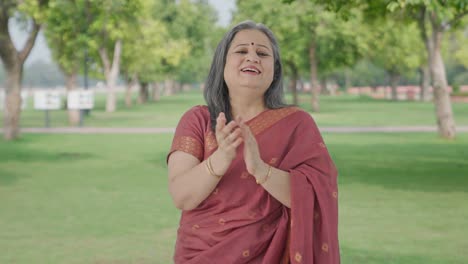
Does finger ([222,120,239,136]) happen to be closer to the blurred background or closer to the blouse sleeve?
the blouse sleeve

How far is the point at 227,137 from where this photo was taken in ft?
9.17

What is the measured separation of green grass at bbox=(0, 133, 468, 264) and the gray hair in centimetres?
419

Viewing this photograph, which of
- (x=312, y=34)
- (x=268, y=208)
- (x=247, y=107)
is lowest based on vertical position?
(x=268, y=208)

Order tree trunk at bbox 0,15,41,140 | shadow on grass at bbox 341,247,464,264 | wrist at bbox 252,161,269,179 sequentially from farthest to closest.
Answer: tree trunk at bbox 0,15,41,140 → shadow on grass at bbox 341,247,464,264 → wrist at bbox 252,161,269,179

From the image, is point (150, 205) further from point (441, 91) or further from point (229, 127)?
point (441, 91)

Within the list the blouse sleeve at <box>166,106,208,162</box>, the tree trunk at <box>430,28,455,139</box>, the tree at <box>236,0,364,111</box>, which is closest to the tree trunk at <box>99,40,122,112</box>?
the tree at <box>236,0,364,111</box>

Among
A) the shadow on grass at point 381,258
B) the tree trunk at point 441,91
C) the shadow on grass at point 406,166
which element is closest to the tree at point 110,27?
the shadow on grass at point 406,166

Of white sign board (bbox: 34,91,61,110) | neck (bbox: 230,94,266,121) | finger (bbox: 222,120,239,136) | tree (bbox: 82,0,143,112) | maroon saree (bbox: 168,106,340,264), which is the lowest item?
white sign board (bbox: 34,91,61,110)

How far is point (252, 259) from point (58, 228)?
6.10 metres

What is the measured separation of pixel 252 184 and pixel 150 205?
7513 millimetres

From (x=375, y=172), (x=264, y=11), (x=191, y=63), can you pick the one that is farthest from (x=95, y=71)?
(x=375, y=172)

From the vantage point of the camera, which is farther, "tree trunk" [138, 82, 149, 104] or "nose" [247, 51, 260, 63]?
"tree trunk" [138, 82, 149, 104]

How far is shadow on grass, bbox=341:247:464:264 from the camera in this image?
7130mm

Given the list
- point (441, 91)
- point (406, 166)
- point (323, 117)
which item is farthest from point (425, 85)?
point (406, 166)
